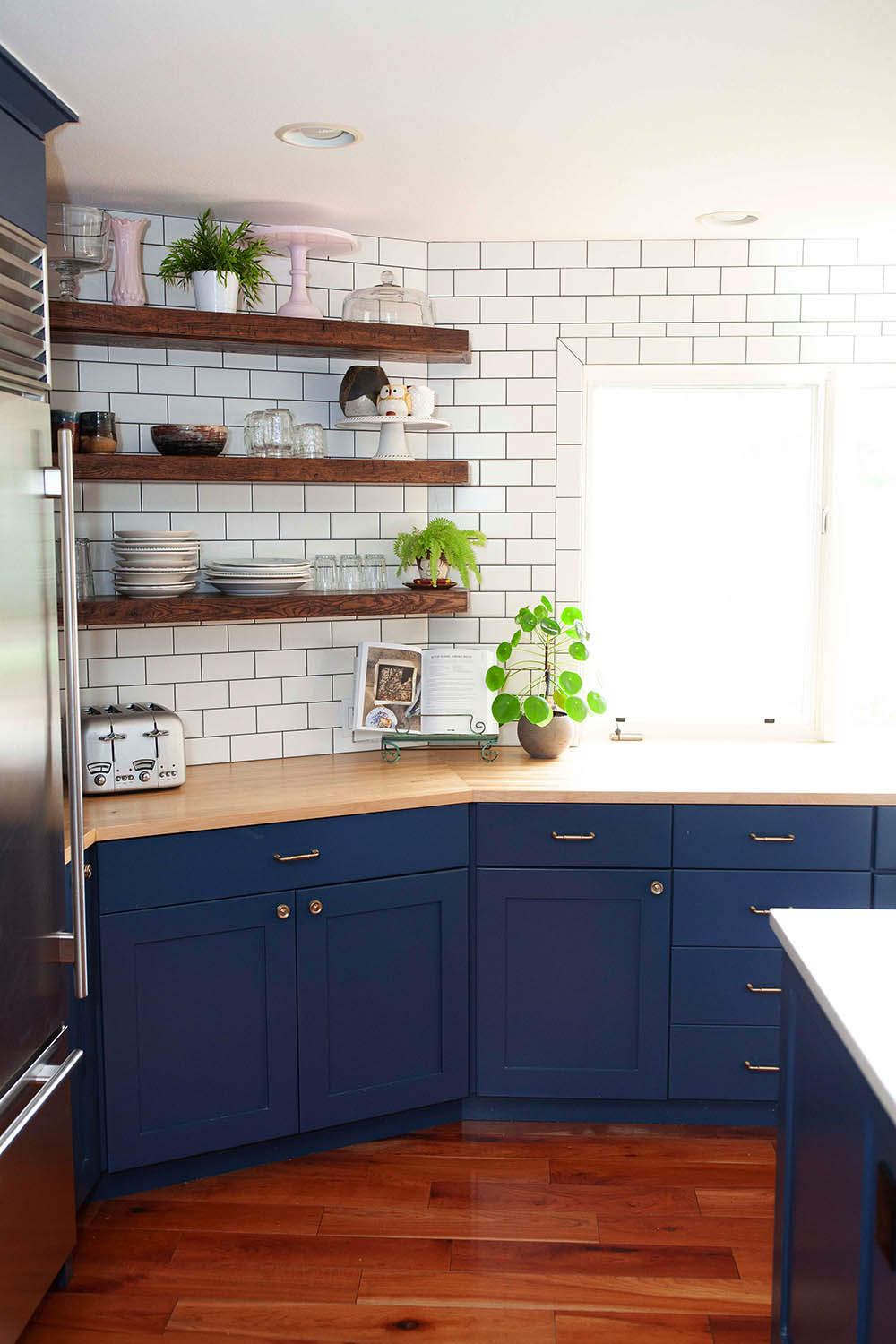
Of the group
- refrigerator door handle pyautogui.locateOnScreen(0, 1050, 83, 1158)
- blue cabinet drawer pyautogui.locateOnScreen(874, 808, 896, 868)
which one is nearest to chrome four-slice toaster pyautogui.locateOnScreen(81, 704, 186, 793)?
refrigerator door handle pyautogui.locateOnScreen(0, 1050, 83, 1158)

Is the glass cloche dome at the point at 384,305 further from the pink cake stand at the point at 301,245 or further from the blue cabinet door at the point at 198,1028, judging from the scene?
the blue cabinet door at the point at 198,1028

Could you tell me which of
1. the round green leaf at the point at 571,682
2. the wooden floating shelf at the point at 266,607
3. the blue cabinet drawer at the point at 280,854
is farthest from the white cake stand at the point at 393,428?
the blue cabinet drawer at the point at 280,854

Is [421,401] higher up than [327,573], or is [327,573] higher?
[421,401]

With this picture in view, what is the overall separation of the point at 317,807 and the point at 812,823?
4.34ft

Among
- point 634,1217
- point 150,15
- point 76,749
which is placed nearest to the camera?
point 150,15

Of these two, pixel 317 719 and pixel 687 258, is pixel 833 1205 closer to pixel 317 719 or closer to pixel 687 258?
pixel 317 719

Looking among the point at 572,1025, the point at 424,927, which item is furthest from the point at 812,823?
the point at 424,927

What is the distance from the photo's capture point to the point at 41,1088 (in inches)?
90.0

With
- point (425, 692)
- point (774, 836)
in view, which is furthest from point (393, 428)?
point (774, 836)

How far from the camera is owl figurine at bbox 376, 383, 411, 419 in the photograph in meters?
3.35

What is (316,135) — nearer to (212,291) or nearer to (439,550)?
(212,291)

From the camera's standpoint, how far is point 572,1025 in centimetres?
320

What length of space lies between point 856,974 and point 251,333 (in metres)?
2.24

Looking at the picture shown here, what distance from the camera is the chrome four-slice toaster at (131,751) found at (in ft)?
9.73
